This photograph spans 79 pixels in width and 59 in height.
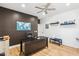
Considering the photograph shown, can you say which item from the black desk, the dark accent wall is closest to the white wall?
the black desk

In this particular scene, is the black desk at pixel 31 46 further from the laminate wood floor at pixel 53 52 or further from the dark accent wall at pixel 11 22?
the dark accent wall at pixel 11 22

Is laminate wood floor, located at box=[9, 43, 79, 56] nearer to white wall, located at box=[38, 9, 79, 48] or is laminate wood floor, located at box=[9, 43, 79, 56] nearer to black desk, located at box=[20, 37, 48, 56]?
black desk, located at box=[20, 37, 48, 56]

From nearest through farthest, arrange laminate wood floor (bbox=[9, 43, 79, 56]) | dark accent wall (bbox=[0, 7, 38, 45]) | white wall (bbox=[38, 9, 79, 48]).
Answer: laminate wood floor (bbox=[9, 43, 79, 56]) → dark accent wall (bbox=[0, 7, 38, 45]) → white wall (bbox=[38, 9, 79, 48])

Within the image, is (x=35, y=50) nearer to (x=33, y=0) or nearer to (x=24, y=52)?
(x=24, y=52)

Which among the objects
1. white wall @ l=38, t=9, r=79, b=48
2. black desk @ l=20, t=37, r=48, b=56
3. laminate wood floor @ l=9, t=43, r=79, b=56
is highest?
white wall @ l=38, t=9, r=79, b=48

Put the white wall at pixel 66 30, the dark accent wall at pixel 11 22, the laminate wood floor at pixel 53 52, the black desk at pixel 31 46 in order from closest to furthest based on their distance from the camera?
the black desk at pixel 31 46, the laminate wood floor at pixel 53 52, the dark accent wall at pixel 11 22, the white wall at pixel 66 30

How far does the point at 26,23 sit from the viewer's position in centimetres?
545

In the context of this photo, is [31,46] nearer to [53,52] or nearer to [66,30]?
[53,52]

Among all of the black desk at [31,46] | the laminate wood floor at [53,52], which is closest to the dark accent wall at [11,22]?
the laminate wood floor at [53,52]

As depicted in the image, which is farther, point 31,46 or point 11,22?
point 11,22

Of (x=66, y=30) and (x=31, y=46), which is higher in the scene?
(x=66, y=30)

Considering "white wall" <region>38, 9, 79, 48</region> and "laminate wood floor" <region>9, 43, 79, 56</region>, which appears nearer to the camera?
"laminate wood floor" <region>9, 43, 79, 56</region>

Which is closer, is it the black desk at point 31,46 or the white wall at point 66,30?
the black desk at point 31,46

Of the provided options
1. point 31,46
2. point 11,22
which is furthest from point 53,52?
point 11,22
